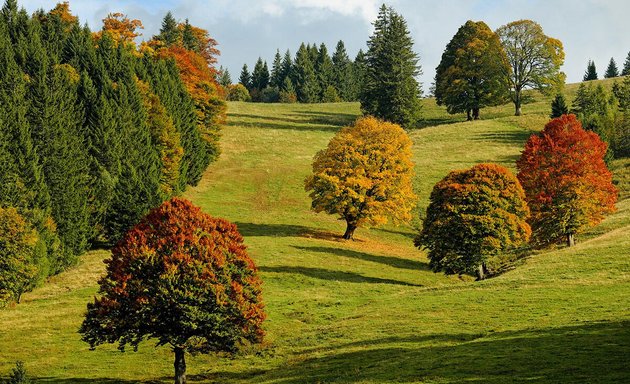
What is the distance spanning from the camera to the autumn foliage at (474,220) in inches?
2335

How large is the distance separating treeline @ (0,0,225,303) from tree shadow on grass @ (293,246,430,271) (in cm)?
1791

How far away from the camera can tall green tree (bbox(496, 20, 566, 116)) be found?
127 metres

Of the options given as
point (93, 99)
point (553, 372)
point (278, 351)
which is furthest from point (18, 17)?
point (553, 372)

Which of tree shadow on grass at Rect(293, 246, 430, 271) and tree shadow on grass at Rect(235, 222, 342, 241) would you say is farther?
tree shadow on grass at Rect(235, 222, 342, 241)

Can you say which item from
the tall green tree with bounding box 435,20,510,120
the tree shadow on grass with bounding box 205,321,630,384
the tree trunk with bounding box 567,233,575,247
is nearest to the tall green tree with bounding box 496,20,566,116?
the tall green tree with bounding box 435,20,510,120

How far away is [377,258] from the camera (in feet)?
228

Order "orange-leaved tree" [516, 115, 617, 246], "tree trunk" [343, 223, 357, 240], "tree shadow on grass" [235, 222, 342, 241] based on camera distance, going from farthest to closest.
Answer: "tree trunk" [343, 223, 357, 240] < "tree shadow on grass" [235, 222, 342, 241] < "orange-leaved tree" [516, 115, 617, 246]

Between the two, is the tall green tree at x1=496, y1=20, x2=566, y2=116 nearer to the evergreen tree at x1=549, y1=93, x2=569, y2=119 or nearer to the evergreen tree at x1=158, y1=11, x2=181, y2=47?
the evergreen tree at x1=549, y1=93, x2=569, y2=119

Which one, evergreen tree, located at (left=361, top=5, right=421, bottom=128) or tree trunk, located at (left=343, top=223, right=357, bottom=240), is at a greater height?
evergreen tree, located at (left=361, top=5, right=421, bottom=128)

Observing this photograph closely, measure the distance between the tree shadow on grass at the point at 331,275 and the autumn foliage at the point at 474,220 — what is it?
4387mm

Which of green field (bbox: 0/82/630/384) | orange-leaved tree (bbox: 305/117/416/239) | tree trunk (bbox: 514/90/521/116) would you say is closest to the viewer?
green field (bbox: 0/82/630/384)

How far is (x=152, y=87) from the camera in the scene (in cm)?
9500

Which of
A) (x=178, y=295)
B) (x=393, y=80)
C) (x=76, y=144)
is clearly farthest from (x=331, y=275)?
(x=393, y=80)

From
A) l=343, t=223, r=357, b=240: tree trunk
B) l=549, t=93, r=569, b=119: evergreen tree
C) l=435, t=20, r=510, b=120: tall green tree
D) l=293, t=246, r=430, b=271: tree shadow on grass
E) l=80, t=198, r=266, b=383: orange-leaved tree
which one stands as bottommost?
l=293, t=246, r=430, b=271: tree shadow on grass
